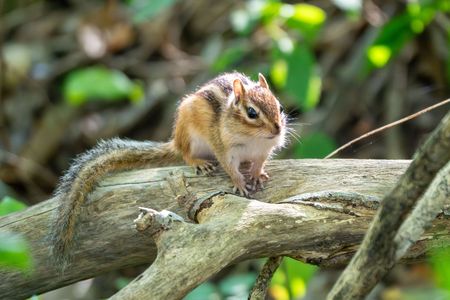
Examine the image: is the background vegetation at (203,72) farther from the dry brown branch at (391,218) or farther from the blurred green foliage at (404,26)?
the dry brown branch at (391,218)

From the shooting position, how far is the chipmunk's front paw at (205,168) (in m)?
3.39

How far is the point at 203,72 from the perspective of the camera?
668cm

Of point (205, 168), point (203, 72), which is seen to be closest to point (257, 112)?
point (205, 168)

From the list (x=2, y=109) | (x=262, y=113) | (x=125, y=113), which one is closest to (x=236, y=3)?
(x=125, y=113)

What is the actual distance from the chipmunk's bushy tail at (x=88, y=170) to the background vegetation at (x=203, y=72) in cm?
106

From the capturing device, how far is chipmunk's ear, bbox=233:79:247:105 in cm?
369

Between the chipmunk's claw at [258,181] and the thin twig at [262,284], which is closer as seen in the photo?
the thin twig at [262,284]

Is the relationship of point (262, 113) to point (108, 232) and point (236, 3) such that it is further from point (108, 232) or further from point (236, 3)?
point (236, 3)

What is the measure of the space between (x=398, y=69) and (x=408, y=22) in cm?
162

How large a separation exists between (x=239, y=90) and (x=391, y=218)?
1.99m

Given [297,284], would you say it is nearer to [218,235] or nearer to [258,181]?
[258,181]

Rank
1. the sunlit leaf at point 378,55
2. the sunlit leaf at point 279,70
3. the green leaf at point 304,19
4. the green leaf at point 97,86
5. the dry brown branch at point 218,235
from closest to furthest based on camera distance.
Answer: the dry brown branch at point 218,235 → the green leaf at point 304,19 → the sunlit leaf at point 378,55 → the sunlit leaf at point 279,70 → the green leaf at point 97,86

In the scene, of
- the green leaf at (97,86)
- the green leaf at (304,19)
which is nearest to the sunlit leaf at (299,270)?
the green leaf at (304,19)

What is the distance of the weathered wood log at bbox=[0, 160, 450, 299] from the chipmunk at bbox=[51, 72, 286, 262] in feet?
0.30
